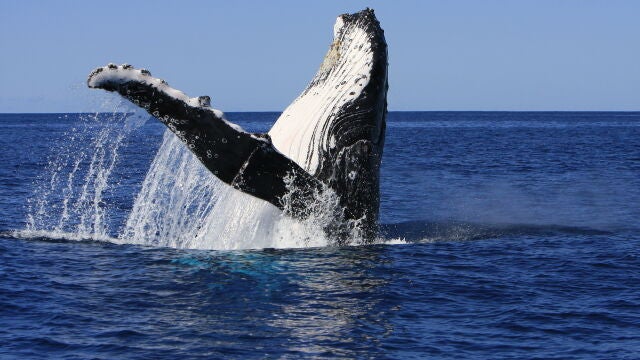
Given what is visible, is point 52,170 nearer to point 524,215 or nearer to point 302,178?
point 524,215

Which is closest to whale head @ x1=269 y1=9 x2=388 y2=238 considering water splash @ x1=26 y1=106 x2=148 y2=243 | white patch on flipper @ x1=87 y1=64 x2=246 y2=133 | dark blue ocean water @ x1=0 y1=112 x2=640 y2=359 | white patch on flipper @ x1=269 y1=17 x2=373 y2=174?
white patch on flipper @ x1=269 y1=17 x2=373 y2=174

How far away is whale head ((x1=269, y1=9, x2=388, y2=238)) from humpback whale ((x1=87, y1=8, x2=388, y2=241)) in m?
0.01

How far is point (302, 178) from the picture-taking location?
11.4 m

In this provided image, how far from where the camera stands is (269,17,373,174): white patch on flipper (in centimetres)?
1188

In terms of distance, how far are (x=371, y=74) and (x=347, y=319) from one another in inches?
128

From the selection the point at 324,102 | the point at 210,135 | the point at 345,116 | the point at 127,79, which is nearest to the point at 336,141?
the point at 345,116

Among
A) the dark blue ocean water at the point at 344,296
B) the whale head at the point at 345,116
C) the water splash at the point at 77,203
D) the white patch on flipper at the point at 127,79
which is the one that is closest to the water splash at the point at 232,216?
the dark blue ocean water at the point at 344,296

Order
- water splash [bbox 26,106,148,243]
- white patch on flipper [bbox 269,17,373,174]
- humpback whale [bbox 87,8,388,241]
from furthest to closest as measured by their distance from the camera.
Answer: water splash [bbox 26,106,148,243], white patch on flipper [bbox 269,17,373,174], humpback whale [bbox 87,8,388,241]

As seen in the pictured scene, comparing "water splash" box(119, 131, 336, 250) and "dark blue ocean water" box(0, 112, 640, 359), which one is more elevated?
"water splash" box(119, 131, 336, 250)

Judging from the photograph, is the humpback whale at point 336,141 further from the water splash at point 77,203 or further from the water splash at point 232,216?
the water splash at point 77,203

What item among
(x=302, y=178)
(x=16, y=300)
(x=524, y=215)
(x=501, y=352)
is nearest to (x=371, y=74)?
(x=302, y=178)

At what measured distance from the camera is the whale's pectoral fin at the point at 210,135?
10.2 m

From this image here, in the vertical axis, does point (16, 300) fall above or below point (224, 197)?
below

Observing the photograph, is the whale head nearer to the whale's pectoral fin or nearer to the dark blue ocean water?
the whale's pectoral fin
